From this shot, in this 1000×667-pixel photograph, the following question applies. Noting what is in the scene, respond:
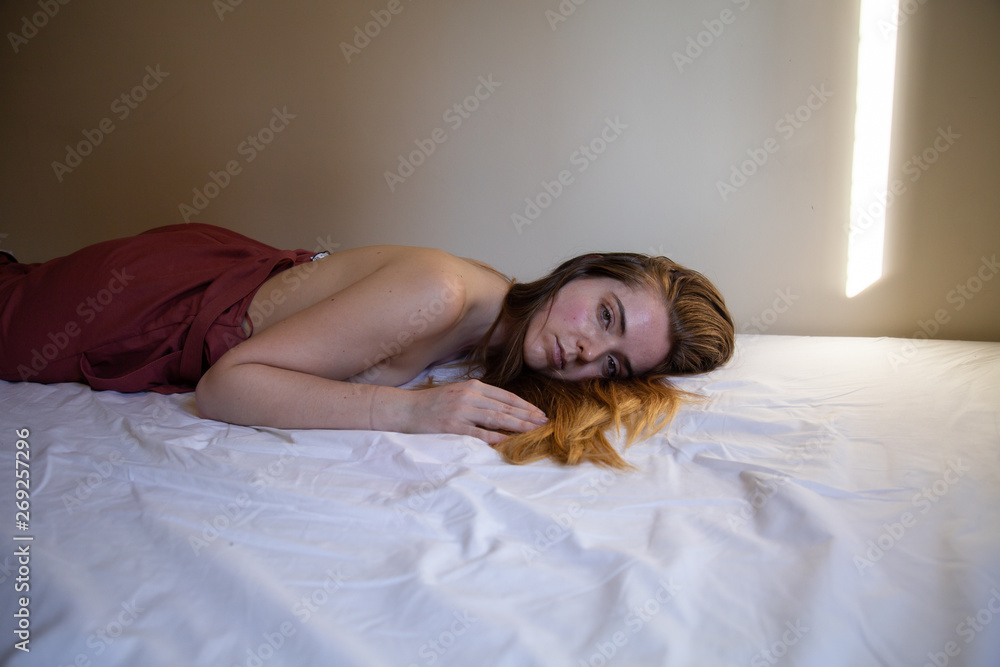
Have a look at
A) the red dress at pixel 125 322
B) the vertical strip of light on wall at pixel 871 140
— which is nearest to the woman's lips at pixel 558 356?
the red dress at pixel 125 322

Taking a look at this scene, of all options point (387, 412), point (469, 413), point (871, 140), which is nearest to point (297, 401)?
point (387, 412)

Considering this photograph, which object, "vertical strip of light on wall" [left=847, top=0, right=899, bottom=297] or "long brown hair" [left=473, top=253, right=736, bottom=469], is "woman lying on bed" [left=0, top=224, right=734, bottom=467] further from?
"vertical strip of light on wall" [left=847, top=0, right=899, bottom=297]

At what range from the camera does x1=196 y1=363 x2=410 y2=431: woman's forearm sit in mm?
→ 1073

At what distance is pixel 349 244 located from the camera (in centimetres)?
226

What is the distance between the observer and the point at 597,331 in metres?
1.27

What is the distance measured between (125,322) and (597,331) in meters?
1.04

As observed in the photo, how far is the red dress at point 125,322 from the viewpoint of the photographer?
135cm

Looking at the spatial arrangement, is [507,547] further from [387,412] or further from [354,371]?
[354,371]

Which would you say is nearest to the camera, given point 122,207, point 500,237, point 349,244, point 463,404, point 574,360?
point 463,404

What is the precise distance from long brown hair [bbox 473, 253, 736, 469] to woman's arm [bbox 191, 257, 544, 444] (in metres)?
0.11

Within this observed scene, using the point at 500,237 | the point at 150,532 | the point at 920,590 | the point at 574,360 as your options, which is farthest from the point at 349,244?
the point at 920,590

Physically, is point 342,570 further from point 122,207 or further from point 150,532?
point 122,207

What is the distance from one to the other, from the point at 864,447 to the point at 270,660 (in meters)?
0.89

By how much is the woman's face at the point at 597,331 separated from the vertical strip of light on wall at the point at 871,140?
0.87 m
